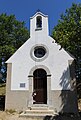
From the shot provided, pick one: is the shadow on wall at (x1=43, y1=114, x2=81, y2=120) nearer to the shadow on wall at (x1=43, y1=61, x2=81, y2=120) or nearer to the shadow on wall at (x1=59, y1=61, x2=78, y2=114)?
the shadow on wall at (x1=43, y1=61, x2=81, y2=120)

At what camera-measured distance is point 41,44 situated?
17.7 metres

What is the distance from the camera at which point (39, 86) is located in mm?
17281

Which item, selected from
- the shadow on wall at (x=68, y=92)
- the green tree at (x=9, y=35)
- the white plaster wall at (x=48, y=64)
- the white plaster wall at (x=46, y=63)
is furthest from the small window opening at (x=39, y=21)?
the green tree at (x=9, y=35)

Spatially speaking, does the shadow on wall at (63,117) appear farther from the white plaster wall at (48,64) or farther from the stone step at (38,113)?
the white plaster wall at (48,64)

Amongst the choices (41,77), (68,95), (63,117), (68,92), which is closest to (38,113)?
(63,117)

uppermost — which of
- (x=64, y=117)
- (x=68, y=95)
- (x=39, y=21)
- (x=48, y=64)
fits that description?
(x=39, y=21)

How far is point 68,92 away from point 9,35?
17.8 metres

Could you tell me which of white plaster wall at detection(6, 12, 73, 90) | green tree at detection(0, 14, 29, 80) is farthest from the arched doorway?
green tree at detection(0, 14, 29, 80)

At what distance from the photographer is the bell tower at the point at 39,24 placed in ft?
59.7

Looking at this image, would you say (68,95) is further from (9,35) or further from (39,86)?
(9,35)

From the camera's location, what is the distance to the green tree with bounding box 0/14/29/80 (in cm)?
2849

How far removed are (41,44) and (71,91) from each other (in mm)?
4940

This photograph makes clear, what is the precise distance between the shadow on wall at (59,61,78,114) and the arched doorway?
158cm

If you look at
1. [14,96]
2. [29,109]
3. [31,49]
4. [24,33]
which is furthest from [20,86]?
[24,33]
